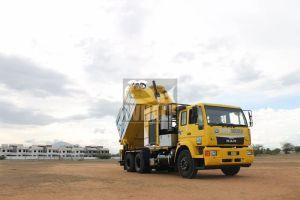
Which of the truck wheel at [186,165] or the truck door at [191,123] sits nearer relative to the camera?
the truck door at [191,123]

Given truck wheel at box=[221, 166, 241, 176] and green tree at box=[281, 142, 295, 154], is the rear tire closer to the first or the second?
truck wheel at box=[221, 166, 241, 176]

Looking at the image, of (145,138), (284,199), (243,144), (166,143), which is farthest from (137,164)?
(284,199)

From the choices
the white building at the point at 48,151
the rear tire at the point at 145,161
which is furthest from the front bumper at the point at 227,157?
the white building at the point at 48,151

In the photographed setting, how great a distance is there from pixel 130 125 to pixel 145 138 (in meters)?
1.76

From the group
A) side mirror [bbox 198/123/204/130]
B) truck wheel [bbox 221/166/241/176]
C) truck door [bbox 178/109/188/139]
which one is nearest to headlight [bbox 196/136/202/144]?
side mirror [bbox 198/123/204/130]

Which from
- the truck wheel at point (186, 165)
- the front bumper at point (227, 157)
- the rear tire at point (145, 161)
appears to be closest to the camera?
the front bumper at point (227, 157)

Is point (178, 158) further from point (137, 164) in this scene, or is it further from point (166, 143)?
point (137, 164)

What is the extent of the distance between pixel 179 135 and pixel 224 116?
7.56ft

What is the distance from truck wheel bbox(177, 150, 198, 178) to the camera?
1636cm

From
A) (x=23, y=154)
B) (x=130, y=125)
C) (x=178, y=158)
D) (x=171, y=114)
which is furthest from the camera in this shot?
(x=23, y=154)

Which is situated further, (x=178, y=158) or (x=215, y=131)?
(x=178, y=158)

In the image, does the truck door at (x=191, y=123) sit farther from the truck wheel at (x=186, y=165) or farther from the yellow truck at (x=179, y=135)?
the truck wheel at (x=186, y=165)

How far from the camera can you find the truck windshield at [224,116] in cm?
1606

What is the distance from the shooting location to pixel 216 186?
44.0ft
